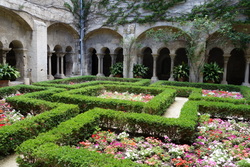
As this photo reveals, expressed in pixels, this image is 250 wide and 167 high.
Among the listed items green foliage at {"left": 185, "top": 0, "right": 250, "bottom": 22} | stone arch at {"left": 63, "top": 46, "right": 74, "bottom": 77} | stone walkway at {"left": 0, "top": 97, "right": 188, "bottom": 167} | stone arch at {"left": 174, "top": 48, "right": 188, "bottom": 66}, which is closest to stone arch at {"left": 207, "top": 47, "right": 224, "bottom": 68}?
stone arch at {"left": 174, "top": 48, "right": 188, "bottom": 66}

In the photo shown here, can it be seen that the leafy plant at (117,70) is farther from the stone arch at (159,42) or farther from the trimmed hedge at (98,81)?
the stone arch at (159,42)

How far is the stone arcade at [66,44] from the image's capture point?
418 inches

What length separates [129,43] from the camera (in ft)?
44.2

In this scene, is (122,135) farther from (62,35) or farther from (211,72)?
(62,35)

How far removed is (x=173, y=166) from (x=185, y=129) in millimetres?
1048

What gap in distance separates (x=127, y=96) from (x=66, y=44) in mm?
8673

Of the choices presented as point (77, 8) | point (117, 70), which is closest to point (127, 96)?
point (117, 70)

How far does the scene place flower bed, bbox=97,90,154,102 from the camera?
7.54 meters

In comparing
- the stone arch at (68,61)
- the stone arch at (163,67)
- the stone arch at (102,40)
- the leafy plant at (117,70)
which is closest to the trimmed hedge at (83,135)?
the leafy plant at (117,70)

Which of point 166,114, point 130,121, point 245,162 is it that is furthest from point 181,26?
point 245,162

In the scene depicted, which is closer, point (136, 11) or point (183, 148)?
point (183, 148)

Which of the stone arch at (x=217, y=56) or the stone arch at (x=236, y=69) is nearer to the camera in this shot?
the stone arch at (x=236, y=69)

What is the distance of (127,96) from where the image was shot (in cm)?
786

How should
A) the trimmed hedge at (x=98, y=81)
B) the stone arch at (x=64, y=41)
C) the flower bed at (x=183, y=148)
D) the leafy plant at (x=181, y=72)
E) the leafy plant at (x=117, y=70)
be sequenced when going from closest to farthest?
the flower bed at (x=183, y=148), the trimmed hedge at (x=98, y=81), the leafy plant at (x=181, y=72), the stone arch at (x=64, y=41), the leafy plant at (x=117, y=70)
